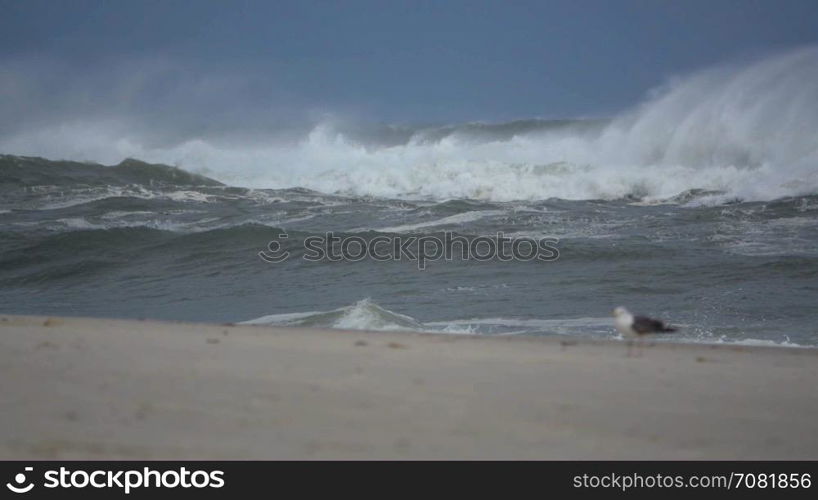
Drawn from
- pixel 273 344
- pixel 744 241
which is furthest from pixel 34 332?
pixel 744 241

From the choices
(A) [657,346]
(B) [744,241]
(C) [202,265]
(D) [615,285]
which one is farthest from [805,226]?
(A) [657,346]

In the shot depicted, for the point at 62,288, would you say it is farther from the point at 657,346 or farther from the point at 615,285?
the point at 657,346

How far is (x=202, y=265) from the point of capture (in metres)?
13.9

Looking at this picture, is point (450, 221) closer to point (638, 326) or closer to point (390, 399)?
point (638, 326)

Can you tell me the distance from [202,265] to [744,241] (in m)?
8.40

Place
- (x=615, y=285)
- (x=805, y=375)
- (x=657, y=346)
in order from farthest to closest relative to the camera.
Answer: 1. (x=615, y=285)
2. (x=657, y=346)
3. (x=805, y=375)

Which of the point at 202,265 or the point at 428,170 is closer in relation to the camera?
the point at 202,265

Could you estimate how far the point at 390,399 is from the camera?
3668 millimetres
